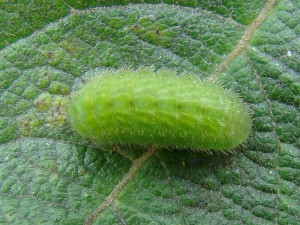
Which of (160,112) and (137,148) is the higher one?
(160,112)

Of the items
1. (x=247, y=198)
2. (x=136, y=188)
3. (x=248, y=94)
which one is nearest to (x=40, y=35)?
(x=136, y=188)

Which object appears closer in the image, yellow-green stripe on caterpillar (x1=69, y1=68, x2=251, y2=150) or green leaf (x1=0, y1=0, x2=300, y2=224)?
yellow-green stripe on caterpillar (x1=69, y1=68, x2=251, y2=150)

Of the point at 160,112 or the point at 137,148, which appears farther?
the point at 137,148

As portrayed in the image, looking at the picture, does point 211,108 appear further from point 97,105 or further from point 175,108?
point 97,105

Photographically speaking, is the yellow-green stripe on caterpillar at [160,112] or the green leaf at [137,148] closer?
the yellow-green stripe on caterpillar at [160,112]
